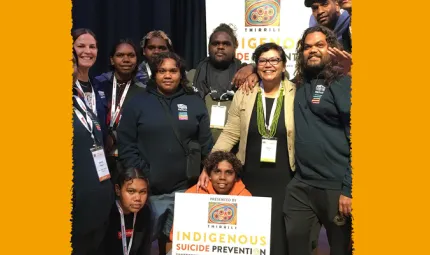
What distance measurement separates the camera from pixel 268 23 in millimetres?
3535

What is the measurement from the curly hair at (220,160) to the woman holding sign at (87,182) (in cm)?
60

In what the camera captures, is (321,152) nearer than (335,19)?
Yes

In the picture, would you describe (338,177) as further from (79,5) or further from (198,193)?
(79,5)

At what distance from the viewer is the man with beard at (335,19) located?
10.5ft

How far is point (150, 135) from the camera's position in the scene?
273 cm

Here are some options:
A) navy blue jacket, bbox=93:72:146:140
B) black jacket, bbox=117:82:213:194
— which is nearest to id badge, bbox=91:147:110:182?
black jacket, bbox=117:82:213:194

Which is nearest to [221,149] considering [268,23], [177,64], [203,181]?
[203,181]

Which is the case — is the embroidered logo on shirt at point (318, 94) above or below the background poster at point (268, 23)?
below

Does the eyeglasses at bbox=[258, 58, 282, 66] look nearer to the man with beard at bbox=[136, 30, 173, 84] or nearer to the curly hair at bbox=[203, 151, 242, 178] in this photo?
the curly hair at bbox=[203, 151, 242, 178]

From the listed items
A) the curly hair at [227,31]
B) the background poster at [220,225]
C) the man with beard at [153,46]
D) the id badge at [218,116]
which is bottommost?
the background poster at [220,225]

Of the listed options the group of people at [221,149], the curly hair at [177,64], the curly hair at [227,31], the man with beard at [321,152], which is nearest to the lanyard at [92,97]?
the group of people at [221,149]

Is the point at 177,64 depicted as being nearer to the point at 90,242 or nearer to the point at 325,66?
the point at 325,66

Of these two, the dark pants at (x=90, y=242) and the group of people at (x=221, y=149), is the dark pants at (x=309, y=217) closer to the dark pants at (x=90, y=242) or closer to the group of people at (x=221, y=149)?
the group of people at (x=221, y=149)

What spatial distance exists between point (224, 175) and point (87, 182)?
0.79m
